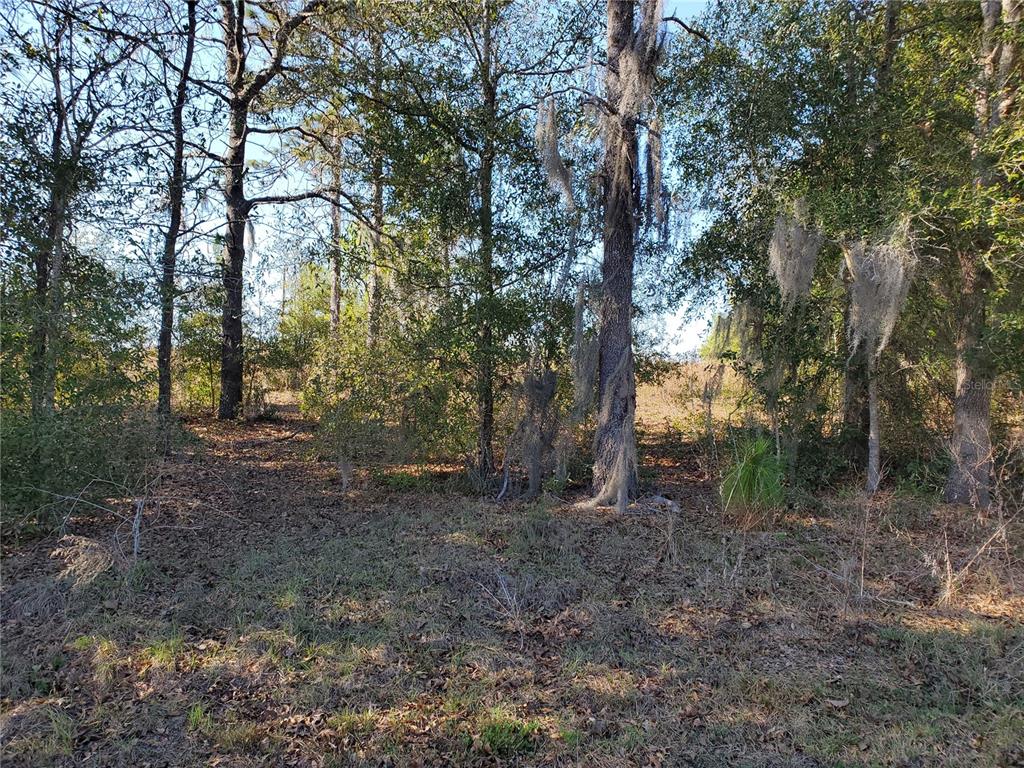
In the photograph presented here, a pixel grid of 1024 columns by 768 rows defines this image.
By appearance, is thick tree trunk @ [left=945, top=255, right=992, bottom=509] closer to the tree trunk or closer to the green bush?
the tree trunk

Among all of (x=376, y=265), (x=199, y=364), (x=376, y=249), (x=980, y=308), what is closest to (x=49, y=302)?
(x=376, y=265)

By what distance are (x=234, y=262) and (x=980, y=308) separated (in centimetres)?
1276

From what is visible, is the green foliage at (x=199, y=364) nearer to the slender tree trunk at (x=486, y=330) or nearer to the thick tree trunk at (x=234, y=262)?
the thick tree trunk at (x=234, y=262)

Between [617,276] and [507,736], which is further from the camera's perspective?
[617,276]

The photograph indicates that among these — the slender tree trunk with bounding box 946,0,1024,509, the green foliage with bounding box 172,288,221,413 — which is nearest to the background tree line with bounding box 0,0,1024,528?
the slender tree trunk with bounding box 946,0,1024,509

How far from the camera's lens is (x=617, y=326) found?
758 centimetres

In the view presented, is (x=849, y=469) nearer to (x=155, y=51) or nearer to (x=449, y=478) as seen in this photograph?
(x=449, y=478)

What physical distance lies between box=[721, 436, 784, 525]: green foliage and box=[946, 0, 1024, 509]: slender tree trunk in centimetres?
195

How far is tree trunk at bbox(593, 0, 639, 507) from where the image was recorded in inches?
291

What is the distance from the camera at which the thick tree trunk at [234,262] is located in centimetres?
1140

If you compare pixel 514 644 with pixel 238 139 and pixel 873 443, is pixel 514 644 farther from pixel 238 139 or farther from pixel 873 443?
pixel 238 139

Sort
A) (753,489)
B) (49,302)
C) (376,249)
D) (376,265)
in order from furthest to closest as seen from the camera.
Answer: (376,249) → (376,265) → (753,489) → (49,302)

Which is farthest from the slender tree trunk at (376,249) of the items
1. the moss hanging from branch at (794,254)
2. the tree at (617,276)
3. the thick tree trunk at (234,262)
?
the moss hanging from branch at (794,254)

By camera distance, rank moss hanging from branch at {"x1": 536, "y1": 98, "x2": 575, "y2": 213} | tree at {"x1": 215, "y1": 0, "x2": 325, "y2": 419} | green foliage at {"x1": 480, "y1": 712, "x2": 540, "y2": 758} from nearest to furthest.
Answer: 1. green foliage at {"x1": 480, "y1": 712, "x2": 540, "y2": 758}
2. moss hanging from branch at {"x1": 536, "y1": 98, "x2": 575, "y2": 213}
3. tree at {"x1": 215, "y1": 0, "x2": 325, "y2": 419}
